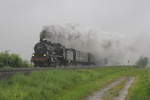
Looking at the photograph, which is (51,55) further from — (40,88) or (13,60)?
(40,88)

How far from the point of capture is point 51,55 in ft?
149

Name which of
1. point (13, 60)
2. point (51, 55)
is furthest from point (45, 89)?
point (13, 60)

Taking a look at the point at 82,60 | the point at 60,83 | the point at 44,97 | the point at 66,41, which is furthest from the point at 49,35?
the point at 44,97

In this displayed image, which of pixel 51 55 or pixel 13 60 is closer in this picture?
pixel 51 55

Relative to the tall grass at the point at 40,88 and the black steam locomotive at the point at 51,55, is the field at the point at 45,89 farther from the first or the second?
the black steam locomotive at the point at 51,55

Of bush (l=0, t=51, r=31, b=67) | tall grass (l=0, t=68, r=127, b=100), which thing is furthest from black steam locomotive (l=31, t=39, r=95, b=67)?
tall grass (l=0, t=68, r=127, b=100)

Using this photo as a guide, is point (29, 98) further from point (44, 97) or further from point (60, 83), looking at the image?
point (60, 83)

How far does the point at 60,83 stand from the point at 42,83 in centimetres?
298

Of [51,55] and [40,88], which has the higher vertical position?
[51,55]

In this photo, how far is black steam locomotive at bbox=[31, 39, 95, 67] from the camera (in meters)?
44.7

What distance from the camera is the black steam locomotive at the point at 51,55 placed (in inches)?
1758

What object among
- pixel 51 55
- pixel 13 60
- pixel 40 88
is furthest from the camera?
pixel 13 60

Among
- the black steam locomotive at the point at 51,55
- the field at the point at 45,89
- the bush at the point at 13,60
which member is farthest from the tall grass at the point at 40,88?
the bush at the point at 13,60

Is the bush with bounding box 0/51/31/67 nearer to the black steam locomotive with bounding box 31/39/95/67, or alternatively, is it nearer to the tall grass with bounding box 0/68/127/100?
the black steam locomotive with bounding box 31/39/95/67
